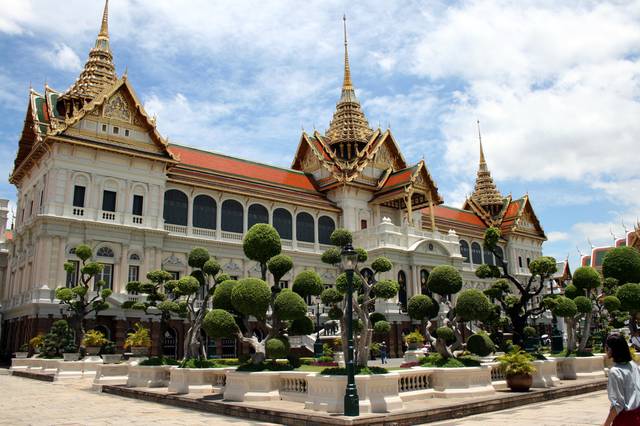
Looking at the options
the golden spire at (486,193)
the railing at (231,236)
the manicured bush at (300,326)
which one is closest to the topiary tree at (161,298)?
the manicured bush at (300,326)

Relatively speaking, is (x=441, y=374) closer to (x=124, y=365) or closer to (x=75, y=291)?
(x=124, y=365)

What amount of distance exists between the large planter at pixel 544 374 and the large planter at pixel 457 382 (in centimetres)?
233

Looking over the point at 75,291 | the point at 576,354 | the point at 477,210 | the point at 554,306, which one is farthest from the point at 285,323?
the point at 477,210

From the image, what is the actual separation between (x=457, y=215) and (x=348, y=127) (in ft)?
57.7

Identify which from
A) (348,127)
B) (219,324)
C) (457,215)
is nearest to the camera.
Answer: (219,324)

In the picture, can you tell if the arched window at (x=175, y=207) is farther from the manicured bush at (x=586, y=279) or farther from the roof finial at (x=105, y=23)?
the manicured bush at (x=586, y=279)

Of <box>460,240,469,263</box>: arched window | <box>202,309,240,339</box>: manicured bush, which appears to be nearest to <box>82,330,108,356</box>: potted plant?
<box>202,309,240,339</box>: manicured bush

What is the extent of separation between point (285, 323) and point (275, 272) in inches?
77.1

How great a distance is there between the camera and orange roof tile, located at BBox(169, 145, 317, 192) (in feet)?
134

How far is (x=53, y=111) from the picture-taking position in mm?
36000

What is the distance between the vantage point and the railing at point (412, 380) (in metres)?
15.1

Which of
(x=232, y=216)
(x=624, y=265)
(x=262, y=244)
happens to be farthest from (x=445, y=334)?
(x=232, y=216)

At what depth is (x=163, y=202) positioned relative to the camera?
36.1 m

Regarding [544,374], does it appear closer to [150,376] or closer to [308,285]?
[308,285]
